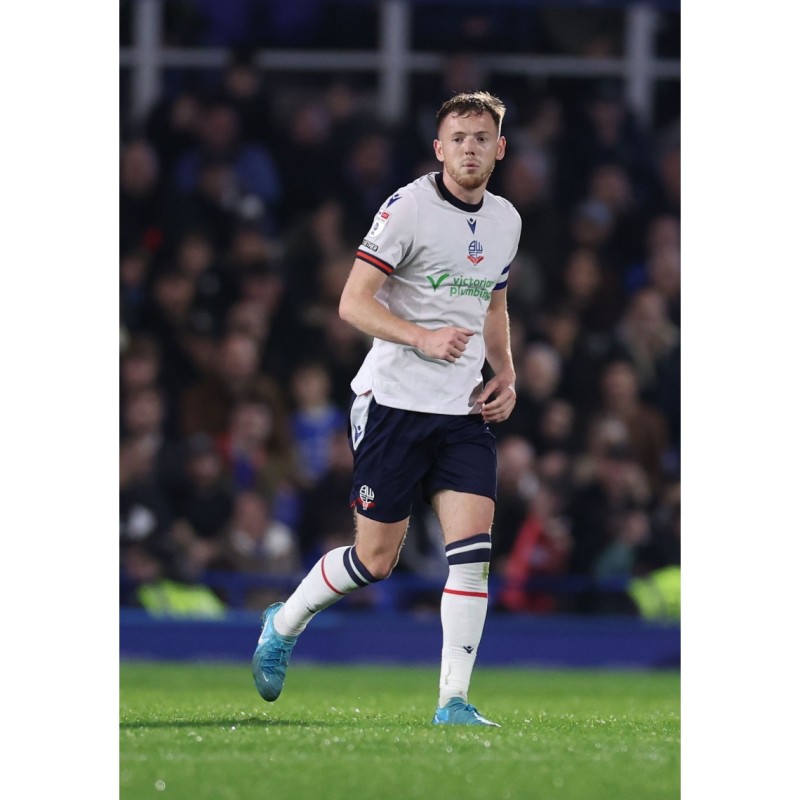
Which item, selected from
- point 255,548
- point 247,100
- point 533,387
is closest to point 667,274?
point 533,387

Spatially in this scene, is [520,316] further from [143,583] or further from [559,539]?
[143,583]

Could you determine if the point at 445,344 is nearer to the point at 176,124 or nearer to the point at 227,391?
the point at 227,391

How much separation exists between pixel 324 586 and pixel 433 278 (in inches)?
51.9

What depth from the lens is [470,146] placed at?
6.35 meters

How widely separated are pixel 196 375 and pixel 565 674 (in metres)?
4.05

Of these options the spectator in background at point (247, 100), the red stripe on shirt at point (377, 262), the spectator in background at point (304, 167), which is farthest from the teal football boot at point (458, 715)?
the spectator in background at point (247, 100)

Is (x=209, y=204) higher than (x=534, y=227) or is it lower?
higher

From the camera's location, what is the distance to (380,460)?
6.50m

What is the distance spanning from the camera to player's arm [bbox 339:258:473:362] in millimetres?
6168

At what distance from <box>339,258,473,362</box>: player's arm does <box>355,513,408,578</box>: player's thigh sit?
71 cm

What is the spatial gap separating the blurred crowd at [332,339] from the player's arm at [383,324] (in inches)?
266

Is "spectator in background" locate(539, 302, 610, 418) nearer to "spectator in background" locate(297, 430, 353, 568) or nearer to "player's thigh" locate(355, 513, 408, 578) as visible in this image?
"spectator in background" locate(297, 430, 353, 568)

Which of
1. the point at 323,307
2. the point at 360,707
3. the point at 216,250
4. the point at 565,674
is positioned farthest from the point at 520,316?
the point at 360,707

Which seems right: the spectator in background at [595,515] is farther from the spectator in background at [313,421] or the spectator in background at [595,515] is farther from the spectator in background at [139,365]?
the spectator in background at [139,365]
